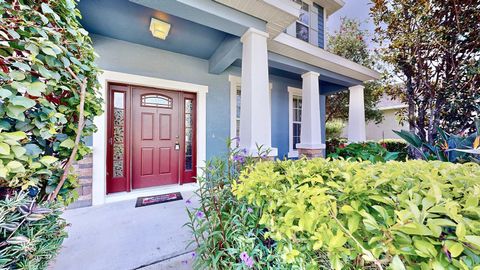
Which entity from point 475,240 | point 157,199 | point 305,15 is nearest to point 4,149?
point 475,240

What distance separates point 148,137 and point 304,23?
15.6 feet

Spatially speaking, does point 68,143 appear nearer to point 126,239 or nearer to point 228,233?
point 228,233

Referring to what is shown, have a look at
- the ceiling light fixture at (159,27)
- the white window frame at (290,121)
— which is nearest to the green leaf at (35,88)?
the ceiling light fixture at (159,27)

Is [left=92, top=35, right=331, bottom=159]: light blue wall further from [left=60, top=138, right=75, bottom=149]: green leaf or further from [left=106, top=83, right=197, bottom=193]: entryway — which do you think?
[left=60, top=138, right=75, bottom=149]: green leaf

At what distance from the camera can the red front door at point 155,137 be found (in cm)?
357

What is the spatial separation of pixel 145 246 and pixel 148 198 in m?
1.51

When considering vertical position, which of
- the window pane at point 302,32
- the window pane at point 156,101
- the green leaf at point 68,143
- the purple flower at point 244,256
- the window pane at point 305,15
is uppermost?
the window pane at point 305,15

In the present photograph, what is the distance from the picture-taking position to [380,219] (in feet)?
2.41

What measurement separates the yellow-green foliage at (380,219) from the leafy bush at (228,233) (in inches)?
9.7

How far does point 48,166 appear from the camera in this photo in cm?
96

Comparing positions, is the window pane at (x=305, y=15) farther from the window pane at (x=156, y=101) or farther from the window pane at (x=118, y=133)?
the window pane at (x=118, y=133)

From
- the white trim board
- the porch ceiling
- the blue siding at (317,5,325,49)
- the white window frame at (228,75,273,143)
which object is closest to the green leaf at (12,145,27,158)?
the white trim board

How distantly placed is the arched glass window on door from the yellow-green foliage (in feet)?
10.4

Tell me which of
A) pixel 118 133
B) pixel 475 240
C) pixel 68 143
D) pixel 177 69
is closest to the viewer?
pixel 475 240
